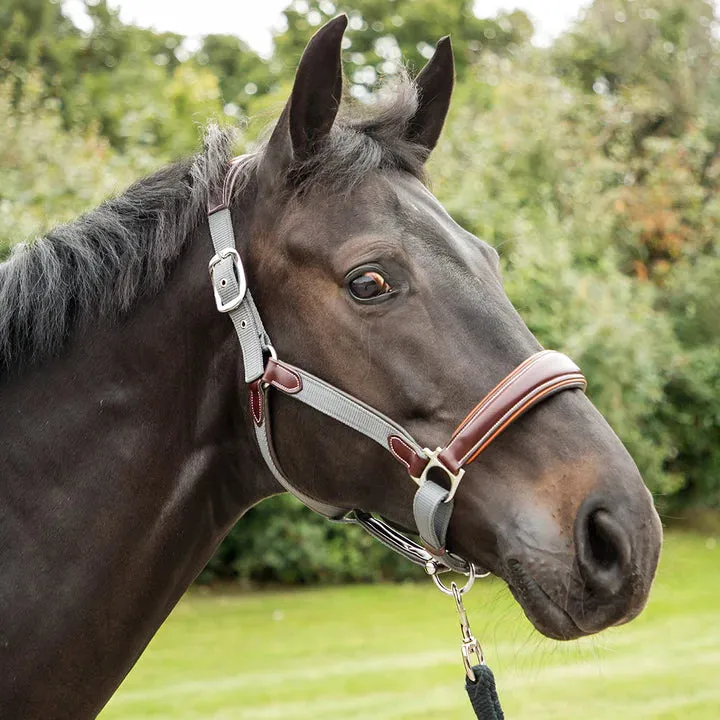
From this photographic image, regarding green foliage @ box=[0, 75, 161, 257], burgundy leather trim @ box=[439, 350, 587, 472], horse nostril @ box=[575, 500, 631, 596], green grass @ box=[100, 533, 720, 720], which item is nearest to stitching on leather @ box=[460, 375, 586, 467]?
burgundy leather trim @ box=[439, 350, 587, 472]

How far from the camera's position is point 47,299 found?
2.34 m

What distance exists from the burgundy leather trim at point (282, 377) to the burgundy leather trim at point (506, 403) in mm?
395

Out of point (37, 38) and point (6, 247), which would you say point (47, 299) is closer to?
point (6, 247)

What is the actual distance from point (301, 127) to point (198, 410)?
76 centimetres

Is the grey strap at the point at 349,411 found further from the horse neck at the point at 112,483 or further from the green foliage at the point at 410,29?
the green foliage at the point at 410,29

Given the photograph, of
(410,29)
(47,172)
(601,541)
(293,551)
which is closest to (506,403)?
(601,541)

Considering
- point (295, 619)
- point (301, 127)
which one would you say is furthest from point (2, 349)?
point (295, 619)

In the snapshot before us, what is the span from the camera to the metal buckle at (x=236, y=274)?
2.29m

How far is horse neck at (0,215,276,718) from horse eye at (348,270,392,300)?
1.21 feet

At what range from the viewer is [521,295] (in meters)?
13.6

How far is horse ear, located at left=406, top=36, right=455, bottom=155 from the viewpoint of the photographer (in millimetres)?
2721

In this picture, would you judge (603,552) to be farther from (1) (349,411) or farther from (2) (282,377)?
(2) (282,377)

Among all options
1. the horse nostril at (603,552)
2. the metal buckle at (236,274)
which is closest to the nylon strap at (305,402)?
the metal buckle at (236,274)

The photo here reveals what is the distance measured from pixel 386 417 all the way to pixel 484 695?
759 millimetres
